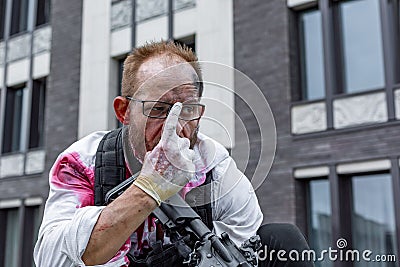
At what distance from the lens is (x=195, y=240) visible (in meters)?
1.54

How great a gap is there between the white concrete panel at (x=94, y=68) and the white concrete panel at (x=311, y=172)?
332 cm

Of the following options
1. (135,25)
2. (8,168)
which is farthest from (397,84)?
(8,168)

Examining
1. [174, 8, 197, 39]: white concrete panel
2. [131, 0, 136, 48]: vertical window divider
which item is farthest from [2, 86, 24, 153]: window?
[174, 8, 197, 39]: white concrete panel

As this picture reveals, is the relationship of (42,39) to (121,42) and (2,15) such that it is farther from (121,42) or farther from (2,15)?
(121,42)

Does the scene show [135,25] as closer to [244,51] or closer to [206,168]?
[244,51]

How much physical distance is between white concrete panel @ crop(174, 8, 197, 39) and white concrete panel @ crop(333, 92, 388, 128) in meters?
2.56

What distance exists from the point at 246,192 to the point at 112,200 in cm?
50

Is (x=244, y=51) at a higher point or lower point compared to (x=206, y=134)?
higher

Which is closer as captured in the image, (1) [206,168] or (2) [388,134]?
(1) [206,168]

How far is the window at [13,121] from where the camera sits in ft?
35.6

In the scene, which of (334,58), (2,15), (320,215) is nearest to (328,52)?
(334,58)

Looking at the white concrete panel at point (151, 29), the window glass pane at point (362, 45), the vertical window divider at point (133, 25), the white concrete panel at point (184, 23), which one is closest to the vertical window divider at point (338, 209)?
the window glass pane at point (362, 45)

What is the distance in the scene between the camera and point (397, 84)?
21.5 ft

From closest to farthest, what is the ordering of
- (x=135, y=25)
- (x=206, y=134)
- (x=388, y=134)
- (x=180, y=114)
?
(x=180, y=114) < (x=206, y=134) < (x=388, y=134) < (x=135, y=25)
